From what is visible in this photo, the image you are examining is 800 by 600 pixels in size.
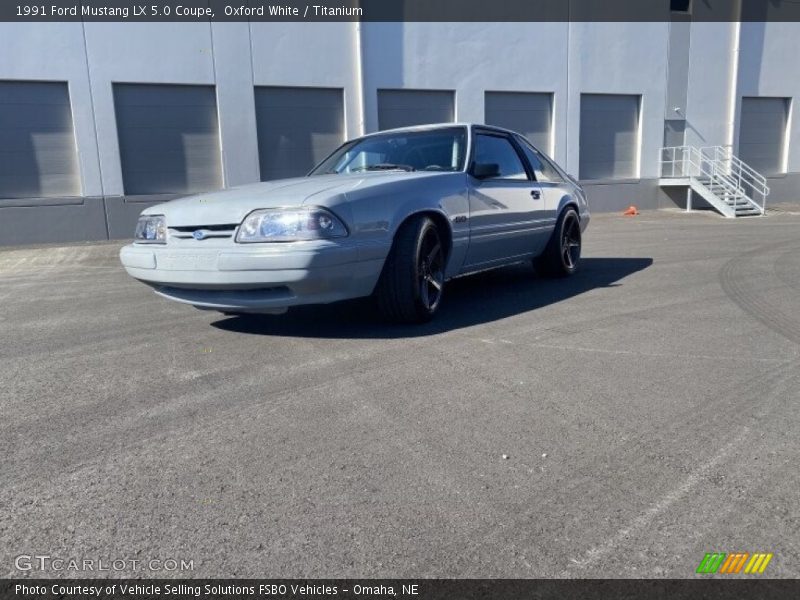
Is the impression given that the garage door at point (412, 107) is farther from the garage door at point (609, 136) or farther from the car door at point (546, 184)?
the car door at point (546, 184)

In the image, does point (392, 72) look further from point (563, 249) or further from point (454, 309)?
point (454, 309)

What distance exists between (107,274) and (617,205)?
14329mm

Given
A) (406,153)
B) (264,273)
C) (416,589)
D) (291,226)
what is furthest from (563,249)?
(416,589)

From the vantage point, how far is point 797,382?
11.2 feet

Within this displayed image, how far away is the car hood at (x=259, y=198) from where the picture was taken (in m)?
4.05

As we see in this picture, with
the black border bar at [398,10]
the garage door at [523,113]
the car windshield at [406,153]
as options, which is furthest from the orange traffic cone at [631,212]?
the car windshield at [406,153]

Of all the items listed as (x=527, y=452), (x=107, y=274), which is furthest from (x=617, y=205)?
(x=527, y=452)

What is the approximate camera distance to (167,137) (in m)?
13.6

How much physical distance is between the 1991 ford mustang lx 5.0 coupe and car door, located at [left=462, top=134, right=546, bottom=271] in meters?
0.02

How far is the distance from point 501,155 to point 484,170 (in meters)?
0.79

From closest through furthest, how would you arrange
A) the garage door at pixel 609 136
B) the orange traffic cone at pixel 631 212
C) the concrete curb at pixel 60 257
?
the concrete curb at pixel 60 257 < the orange traffic cone at pixel 631 212 < the garage door at pixel 609 136

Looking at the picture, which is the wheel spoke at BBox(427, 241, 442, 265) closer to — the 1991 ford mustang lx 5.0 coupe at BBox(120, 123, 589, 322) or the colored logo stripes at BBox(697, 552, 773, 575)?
the 1991 ford mustang lx 5.0 coupe at BBox(120, 123, 589, 322)

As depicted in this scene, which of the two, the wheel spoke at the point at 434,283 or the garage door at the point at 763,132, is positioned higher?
the garage door at the point at 763,132

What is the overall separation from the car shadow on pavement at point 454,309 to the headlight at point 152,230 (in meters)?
0.84
